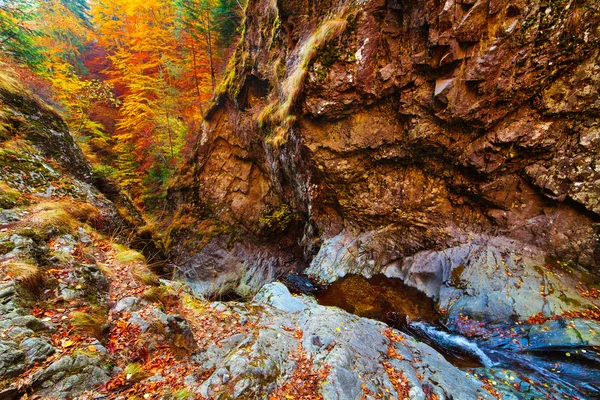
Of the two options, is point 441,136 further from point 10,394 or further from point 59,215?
point 59,215

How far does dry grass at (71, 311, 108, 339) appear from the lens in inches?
119

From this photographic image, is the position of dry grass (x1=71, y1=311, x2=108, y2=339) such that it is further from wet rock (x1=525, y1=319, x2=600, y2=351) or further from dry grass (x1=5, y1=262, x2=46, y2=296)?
wet rock (x1=525, y1=319, x2=600, y2=351)

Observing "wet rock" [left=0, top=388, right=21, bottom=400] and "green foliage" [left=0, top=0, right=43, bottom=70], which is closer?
"wet rock" [left=0, top=388, right=21, bottom=400]

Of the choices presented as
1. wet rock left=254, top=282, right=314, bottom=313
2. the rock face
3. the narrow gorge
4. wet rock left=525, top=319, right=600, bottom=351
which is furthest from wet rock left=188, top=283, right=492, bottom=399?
the rock face

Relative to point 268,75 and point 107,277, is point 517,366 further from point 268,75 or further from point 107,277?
point 268,75

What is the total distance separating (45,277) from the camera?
3383 mm

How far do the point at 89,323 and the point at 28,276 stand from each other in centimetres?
103

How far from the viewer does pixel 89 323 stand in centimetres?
312

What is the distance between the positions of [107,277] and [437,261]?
8526mm

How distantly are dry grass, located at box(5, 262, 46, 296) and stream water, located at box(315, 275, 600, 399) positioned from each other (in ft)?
21.3

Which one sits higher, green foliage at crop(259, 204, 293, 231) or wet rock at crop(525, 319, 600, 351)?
wet rock at crop(525, 319, 600, 351)

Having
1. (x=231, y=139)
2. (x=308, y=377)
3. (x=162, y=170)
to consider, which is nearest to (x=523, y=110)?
(x=308, y=377)

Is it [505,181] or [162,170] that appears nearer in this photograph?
[505,181]

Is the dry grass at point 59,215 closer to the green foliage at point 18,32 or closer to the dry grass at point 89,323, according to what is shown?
the dry grass at point 89,323
